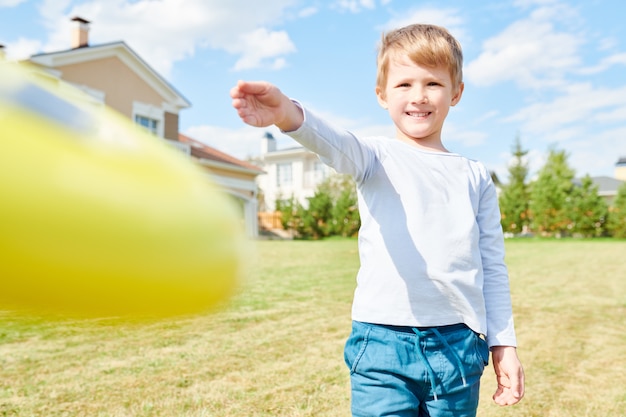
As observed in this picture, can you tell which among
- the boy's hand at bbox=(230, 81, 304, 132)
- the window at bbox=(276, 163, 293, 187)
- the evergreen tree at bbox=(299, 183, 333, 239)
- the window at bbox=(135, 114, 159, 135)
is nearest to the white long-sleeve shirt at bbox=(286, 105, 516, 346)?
the boy's hand at bbox=(230, 81, 304, 132)

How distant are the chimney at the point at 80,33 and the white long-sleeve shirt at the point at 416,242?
1474 centimetres

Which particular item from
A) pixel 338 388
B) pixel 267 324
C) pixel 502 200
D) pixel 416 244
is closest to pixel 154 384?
→ pixel 338 388

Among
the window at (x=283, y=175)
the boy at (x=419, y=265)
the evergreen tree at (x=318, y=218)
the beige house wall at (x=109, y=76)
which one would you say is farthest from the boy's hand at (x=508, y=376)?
the window at (x=283, y=175)

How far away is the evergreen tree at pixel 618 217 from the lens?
3128 centimetres

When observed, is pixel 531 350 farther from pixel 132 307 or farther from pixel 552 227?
pixel 552 227

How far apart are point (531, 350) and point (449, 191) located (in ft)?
11.2

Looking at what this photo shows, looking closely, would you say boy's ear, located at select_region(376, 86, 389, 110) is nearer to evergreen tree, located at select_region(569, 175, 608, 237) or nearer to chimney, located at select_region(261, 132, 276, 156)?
evergreen tree, located at select_region(569, 175, 608, 237)

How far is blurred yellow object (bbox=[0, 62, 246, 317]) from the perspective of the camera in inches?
26.7

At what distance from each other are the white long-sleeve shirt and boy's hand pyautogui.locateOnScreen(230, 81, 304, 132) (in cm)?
47

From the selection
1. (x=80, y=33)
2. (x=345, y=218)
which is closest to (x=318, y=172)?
(x=345, y=218)

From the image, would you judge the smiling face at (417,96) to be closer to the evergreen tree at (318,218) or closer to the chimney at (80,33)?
the chimney at (80,33)

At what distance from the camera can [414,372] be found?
5.73ft

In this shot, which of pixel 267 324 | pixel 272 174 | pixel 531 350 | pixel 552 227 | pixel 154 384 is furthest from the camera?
pixel 272 174

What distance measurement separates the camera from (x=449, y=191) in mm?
1849
